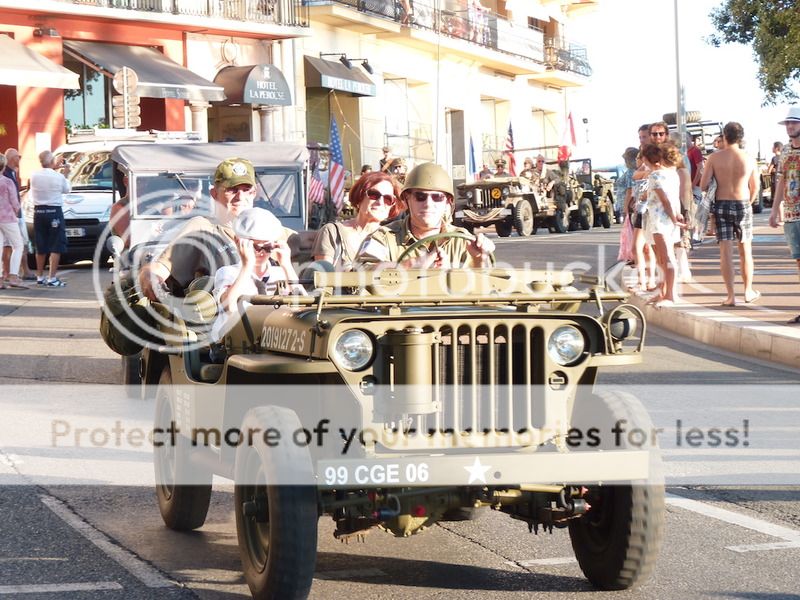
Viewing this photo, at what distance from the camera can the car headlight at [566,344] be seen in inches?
196

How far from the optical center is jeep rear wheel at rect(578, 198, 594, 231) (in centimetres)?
3503

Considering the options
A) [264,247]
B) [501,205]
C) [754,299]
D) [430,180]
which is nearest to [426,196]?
[430,180]

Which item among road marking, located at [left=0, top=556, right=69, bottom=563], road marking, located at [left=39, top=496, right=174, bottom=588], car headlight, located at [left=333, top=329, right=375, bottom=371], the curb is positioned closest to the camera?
car headlight, located at [left=333, top=329, right=375, bottom=371]

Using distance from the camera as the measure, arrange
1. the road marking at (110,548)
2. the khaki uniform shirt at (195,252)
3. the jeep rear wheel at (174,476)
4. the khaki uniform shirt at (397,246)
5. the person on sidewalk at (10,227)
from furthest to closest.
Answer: the person on sidewalk at (10,227) → the khaki uniform shirt at (195,252) → the khaki uniform shirt at (397,246) → the jeep rear wheel at (174,476) → the road marking at (110,548)

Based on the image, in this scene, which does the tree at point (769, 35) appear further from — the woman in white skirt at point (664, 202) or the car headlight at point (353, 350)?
the car headlight at point (353, 350)

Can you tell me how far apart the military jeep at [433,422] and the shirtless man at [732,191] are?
28.3 feet

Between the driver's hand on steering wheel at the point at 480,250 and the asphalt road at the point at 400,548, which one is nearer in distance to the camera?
the asphalt road at the point at 400,548

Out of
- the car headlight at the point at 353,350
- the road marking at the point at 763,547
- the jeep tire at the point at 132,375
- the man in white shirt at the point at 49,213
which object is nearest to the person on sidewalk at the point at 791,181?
the jeep tire at the point at 132,375

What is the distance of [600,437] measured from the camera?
16.7ft

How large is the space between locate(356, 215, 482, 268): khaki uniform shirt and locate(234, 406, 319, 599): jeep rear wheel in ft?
5.38

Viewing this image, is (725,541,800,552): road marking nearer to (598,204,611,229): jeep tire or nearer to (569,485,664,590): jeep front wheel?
(569,485,664,590): jeep front wheel

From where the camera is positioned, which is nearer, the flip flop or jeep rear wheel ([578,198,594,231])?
the flip flop

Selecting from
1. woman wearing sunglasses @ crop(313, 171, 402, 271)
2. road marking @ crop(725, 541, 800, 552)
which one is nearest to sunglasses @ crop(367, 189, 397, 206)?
woman wearing sunglasses @ crop(313, 171, 402, 271)

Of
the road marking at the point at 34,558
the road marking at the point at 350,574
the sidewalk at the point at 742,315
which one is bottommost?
the road marking at the point at 350,574
